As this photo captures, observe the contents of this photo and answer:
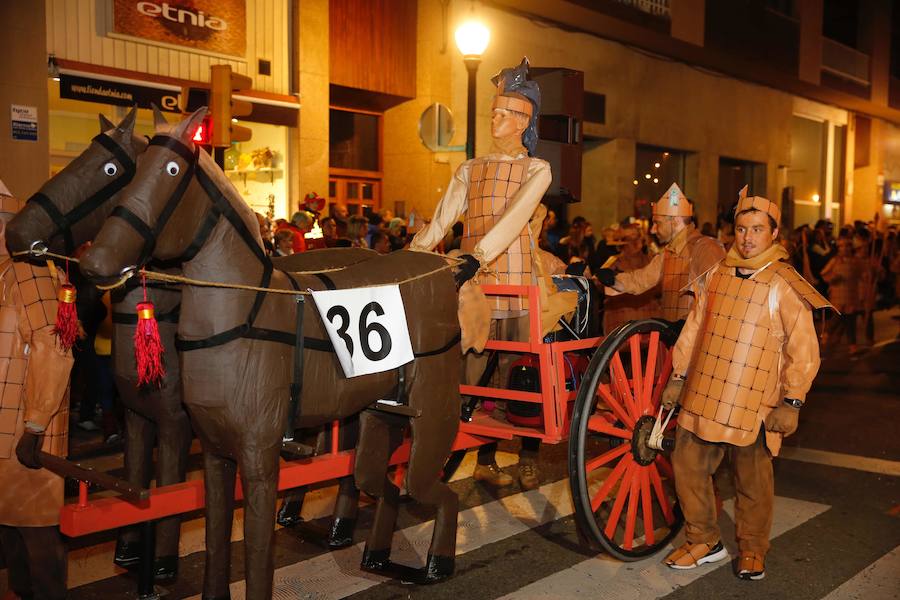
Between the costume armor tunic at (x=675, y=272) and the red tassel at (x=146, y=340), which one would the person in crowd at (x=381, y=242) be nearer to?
the costume armor tunic at (x=675, y=272)

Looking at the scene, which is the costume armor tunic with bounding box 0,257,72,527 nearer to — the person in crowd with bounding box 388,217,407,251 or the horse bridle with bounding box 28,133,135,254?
the horse bridle with bounding box 28,133,135,254

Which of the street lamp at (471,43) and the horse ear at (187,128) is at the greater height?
the street lamp at (471,43)

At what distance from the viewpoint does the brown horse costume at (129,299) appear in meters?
3.80

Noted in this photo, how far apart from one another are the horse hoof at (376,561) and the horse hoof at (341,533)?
1.81 feet

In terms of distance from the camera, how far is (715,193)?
2492cm

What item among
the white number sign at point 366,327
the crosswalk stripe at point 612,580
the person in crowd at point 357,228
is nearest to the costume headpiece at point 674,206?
the crosswalk stripe at point 612,580

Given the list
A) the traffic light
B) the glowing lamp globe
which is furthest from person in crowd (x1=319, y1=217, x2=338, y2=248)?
the glowing lamp globe

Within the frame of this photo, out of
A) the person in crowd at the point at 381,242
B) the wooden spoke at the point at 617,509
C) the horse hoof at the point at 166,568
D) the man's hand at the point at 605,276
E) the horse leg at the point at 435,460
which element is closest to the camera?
the horse leg at the point at 435,460

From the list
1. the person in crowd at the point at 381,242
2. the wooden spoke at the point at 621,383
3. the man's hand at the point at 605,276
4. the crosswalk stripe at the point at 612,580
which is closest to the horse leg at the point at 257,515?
the crosswalk stripe at the point at 612,580

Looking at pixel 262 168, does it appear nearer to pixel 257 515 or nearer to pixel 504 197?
pixel 504 197

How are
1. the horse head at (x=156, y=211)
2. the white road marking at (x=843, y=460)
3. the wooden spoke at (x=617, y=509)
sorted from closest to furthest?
the horse head at (x=156, y=211) < the wooden spoke at (x=617, y=509) < the white road marking at (x=843, y=460)

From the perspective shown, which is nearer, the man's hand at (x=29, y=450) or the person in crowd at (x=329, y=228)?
the man's hand at (x=29, y=450)

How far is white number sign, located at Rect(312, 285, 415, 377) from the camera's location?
4117 millimetres

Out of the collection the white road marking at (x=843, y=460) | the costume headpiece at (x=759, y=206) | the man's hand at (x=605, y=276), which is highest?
the costume headpiece at (x=759, y=206)
